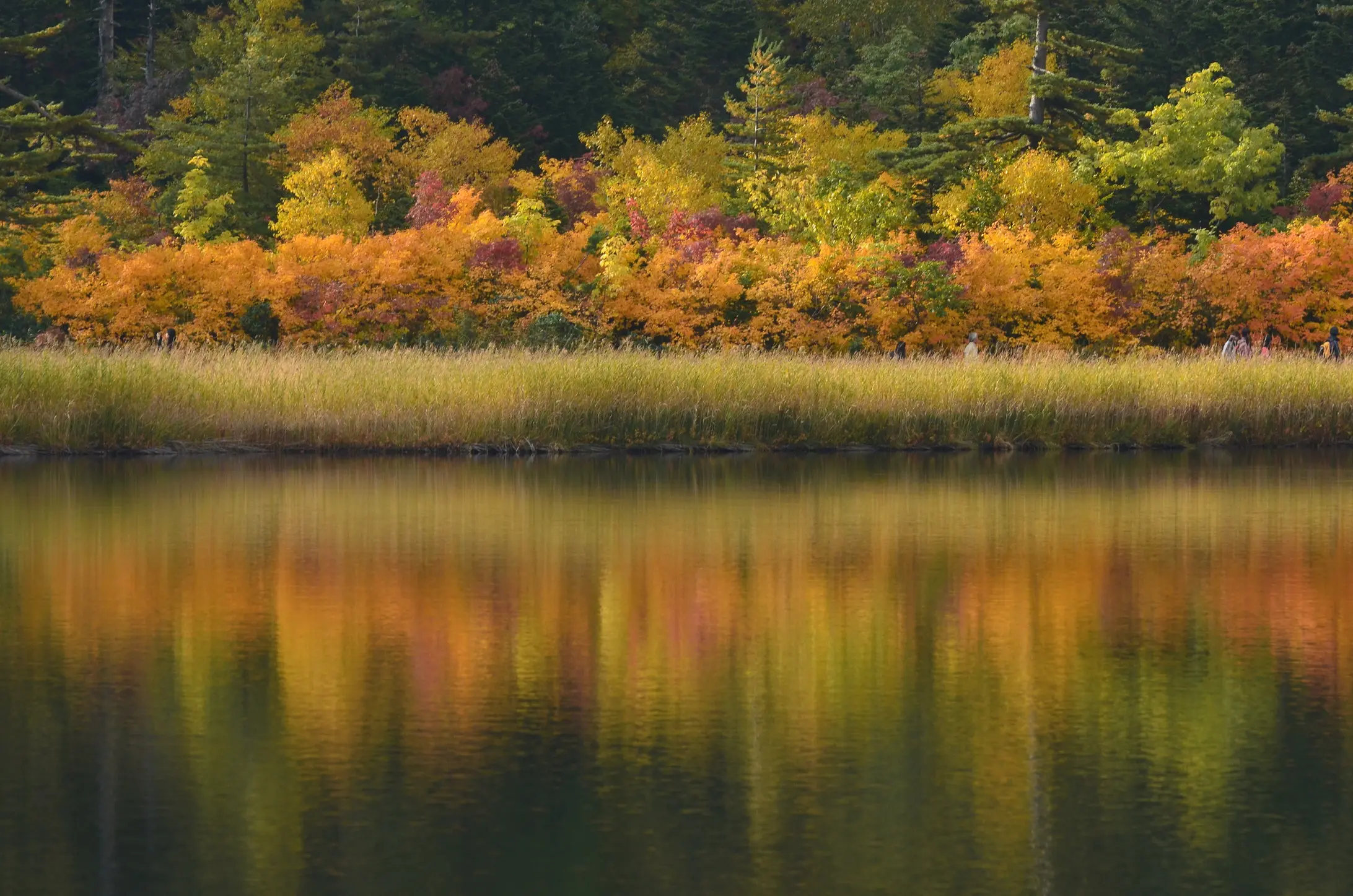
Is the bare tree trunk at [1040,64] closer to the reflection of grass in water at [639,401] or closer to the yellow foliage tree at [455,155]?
the yellow foliage tree at [455,155]

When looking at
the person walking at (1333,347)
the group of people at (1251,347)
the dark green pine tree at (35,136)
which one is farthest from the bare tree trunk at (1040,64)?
the dark green pine tree at (35,136)

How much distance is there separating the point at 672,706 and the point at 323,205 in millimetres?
45059

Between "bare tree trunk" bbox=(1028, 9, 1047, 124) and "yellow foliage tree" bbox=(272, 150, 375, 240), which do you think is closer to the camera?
"yellow foliage tree" bbox=(272, 150, 375, 240)

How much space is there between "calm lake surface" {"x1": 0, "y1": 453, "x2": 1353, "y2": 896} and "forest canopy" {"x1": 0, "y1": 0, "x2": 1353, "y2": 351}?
24400 mm

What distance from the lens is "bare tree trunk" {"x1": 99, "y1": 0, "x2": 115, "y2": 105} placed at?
66.1m

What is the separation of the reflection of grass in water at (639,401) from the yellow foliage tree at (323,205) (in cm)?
2086

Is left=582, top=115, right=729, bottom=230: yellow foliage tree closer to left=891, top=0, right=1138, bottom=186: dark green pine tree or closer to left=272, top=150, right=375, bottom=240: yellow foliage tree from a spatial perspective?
left=891, top=0, right=1138, bottom=186: dark green pine tree

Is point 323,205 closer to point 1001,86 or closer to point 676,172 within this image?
point 676,172

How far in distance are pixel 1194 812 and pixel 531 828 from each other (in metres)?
2.29

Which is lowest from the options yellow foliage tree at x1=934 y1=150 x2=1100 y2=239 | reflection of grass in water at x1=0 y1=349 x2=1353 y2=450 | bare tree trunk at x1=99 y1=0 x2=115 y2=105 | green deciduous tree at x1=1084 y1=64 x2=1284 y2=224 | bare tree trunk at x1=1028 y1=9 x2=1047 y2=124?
reflection of grass in water at x1=0 y1=349 x2=1353 y2=450

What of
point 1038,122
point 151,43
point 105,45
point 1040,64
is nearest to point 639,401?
point 1038,122

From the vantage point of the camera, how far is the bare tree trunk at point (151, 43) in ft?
214

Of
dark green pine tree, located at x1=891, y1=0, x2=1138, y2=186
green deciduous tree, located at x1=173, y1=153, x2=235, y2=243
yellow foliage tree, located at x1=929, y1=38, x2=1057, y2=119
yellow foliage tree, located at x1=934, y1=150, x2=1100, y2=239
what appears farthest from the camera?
yellow foliage tree, located at x1=929, y1=38, x2=1057, y2=119

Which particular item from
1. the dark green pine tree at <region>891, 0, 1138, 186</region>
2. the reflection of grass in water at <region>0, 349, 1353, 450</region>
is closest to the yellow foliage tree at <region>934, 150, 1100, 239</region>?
the dark green pine tree at <region>891, 0, 1138, 186</region>
